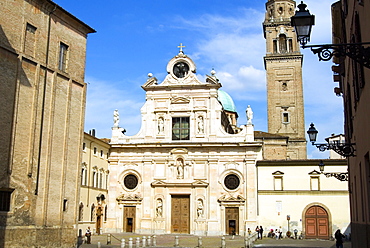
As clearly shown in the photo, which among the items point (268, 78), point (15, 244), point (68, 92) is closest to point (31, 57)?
point (68, 92)

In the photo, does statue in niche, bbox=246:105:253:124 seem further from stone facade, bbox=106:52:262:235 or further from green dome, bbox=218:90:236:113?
green dome, bbox=218:90:236:113

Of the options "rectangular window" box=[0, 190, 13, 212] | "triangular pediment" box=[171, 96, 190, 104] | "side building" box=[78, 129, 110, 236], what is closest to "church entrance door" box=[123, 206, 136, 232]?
"side building" box=[78, 129, 110, 236]

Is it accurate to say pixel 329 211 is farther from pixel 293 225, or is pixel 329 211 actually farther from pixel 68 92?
pixel 68 92

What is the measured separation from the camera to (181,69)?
1714 inches

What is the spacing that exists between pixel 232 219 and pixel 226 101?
26.3 m

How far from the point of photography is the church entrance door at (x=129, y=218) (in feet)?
135

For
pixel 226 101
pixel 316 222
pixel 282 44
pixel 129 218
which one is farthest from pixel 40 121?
pixel 226 101

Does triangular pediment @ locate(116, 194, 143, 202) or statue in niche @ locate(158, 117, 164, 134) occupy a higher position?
statue in niche @ locate(158, 117, 164, 134)

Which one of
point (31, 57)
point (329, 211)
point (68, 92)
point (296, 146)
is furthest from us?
point (296, 146)

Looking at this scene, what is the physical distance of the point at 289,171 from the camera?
39.3 meters

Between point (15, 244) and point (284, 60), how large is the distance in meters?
43.8

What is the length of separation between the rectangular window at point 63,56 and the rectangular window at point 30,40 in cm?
209

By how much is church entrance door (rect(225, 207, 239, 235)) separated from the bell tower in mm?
15479

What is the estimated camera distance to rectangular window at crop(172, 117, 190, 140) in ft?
138
